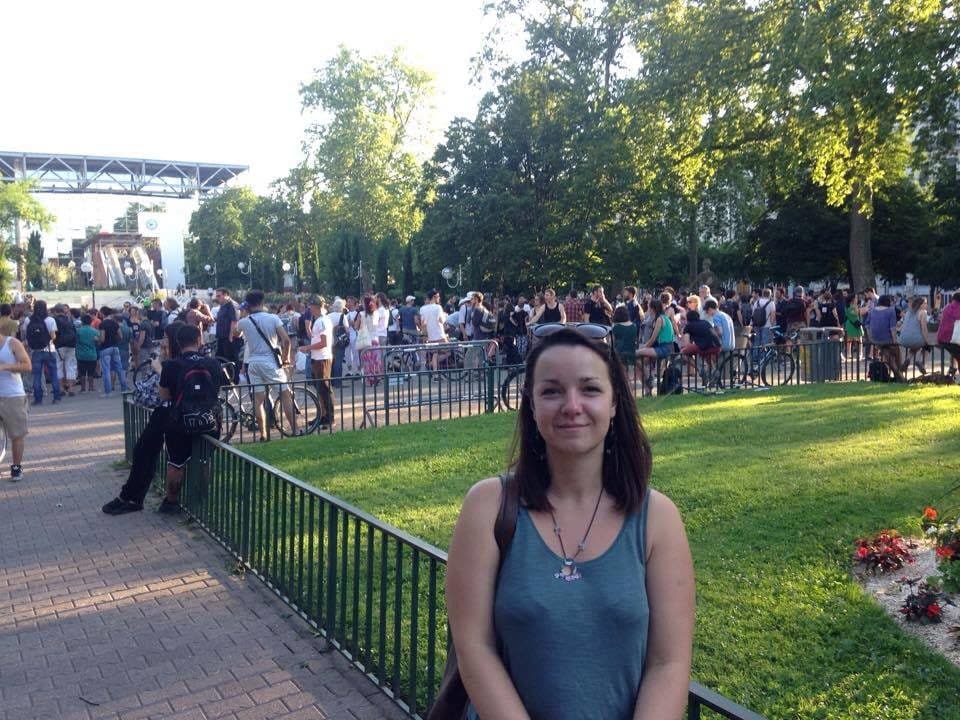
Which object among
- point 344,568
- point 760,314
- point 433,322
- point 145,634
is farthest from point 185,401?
point 760,314

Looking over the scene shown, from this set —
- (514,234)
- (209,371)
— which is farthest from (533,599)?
(514,234)

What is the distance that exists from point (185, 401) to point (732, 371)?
34.2ft

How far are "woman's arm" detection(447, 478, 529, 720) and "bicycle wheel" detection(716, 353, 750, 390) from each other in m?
14.1

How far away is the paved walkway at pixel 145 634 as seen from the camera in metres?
4.76

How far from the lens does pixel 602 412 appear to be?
243 cm

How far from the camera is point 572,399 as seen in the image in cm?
242

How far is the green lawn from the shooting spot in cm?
473

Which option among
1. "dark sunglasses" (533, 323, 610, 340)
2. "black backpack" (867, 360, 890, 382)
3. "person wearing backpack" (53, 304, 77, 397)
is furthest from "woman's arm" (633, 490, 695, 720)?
"person wearing backpack" (53, 304, 77, 397)

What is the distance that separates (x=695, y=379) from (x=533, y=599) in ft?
46.9

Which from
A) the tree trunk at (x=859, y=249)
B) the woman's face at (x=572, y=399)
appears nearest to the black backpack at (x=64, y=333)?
the woman's face at (x=572, y=399)

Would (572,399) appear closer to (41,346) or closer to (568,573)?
(568,573)

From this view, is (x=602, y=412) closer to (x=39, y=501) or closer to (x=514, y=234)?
(x=39, y=501)

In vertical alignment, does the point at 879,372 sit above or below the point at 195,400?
below

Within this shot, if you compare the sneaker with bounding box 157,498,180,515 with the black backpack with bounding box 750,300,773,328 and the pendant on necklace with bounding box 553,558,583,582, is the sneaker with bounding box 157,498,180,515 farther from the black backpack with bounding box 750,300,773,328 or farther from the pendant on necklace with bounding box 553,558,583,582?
the black backpack with bounding box 750,300,773,328
